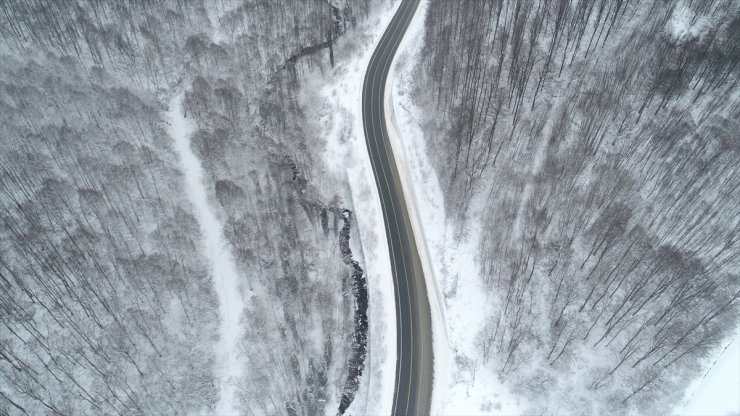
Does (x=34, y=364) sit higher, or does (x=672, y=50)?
(x=672, y=50)

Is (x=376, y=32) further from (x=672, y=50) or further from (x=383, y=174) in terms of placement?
(x=672, y=50)

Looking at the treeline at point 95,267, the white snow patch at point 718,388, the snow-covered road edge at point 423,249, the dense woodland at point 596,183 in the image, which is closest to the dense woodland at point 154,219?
the treeline at point 95,267

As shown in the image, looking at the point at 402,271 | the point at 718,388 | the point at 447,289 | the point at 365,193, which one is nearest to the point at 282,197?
the point at 365,193

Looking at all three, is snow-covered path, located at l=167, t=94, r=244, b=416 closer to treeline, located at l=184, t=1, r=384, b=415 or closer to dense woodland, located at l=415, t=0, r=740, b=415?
treeline, located at l=184, t=1, r=384, b=415

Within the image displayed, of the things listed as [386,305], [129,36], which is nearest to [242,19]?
[129,36]

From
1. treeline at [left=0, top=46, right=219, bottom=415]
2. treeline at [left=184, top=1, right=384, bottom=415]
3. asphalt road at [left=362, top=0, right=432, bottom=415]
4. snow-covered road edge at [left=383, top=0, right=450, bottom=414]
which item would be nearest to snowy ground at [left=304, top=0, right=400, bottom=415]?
asphalt road at [left=362, top=0, right=432, bottom=415]

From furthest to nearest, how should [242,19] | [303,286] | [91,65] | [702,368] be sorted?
[242,19], [91,65], [303,286], [702,368]

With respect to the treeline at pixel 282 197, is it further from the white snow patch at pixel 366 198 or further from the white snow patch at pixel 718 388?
the white snow patch at pixel 718 388
